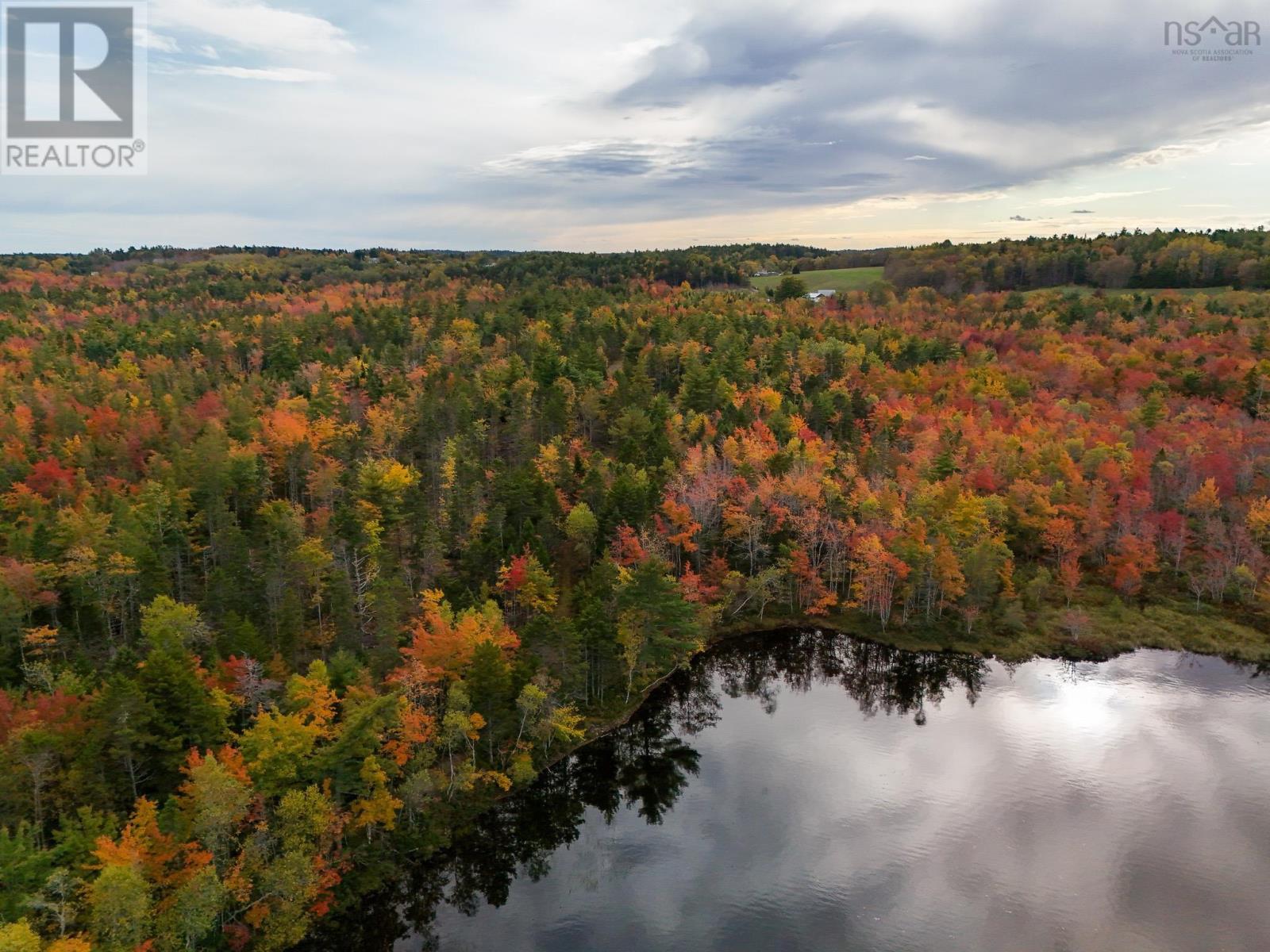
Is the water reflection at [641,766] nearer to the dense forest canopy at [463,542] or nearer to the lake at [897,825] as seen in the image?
the lake at [897,825]

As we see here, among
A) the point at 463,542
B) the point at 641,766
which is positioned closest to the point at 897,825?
the point at 641,766

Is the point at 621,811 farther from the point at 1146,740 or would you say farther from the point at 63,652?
the point at 63,652

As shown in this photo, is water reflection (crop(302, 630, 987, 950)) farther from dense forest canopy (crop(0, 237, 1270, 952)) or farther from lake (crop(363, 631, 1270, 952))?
dense forest canopy (crop(0, 237, 1270, 952))

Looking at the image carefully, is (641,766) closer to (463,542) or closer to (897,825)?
(897,825)

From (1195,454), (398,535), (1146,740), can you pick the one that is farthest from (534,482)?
(1195,454)

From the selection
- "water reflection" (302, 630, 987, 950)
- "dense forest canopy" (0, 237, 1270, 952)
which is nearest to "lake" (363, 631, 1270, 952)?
"water reflection" (302, 630, 987, 950)
